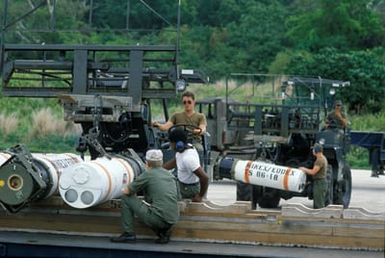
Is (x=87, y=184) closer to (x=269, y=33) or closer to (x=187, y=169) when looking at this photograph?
(x=187, y=169)

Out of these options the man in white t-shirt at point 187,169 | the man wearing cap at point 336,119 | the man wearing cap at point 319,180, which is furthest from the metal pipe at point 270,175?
the man wearing cap at point 336,119

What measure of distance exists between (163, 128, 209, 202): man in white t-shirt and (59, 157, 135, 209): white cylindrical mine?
1.08 meters

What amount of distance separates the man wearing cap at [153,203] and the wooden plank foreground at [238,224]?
194 mm

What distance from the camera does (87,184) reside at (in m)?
9.30

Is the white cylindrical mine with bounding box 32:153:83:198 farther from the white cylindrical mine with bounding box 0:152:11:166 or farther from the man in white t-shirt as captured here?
the man in white t-shirt

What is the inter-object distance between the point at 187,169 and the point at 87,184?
1.54m

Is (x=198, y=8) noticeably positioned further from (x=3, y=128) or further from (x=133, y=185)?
(x=133, y=185)

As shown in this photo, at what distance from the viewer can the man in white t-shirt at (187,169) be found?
412 inches

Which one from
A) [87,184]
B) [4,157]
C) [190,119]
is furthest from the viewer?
[190,119]

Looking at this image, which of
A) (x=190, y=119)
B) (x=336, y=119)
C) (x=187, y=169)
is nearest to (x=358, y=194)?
(x=336, y=119)

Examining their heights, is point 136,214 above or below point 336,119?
below

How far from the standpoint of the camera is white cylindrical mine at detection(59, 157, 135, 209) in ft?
30.5

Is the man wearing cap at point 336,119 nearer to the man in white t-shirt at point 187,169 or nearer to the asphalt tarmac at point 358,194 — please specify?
the asphalt tarmac at point 358,194

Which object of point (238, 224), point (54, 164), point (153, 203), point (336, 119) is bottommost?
point (238, 224)
